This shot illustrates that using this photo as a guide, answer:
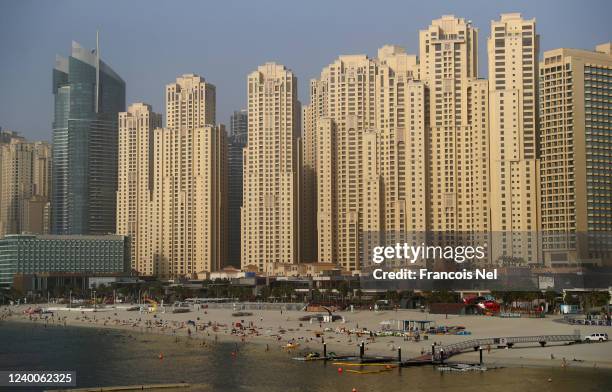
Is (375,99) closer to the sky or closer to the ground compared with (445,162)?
closer to the sky

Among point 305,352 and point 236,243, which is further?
point 236,243

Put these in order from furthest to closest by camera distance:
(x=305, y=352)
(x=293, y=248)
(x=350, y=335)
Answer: (x=293, y=248)
(x=350, y=335)
(x=305, y=352)

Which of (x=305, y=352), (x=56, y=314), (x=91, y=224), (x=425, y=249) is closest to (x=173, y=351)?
(x=305, y=352)

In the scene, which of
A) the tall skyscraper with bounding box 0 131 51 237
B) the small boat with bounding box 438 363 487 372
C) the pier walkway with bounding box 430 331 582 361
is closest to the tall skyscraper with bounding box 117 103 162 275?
the tall skyscraper with bounding box 0 131 51 237

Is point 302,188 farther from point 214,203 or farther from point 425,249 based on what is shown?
point 425,249

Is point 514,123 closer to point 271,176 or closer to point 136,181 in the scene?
point 271,176

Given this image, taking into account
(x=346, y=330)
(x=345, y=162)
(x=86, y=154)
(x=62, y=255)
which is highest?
(x=86, y=154)

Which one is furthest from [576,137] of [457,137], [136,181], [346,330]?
[136,181]

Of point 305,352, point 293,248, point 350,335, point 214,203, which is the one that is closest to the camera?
point 305,352

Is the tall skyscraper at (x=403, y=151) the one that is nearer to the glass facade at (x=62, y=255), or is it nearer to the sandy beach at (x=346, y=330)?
the sandy beach at (x=346, y=330)
